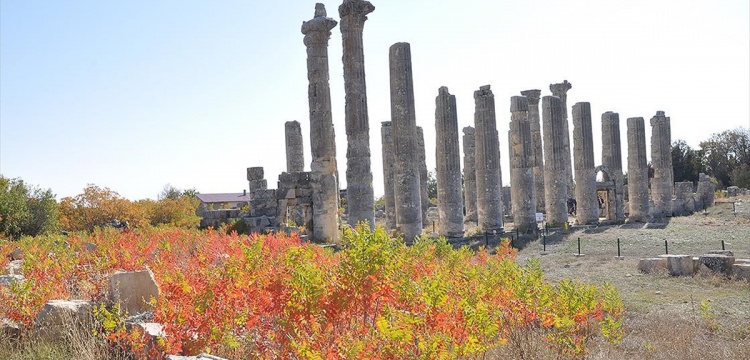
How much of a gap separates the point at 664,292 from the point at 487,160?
60.4ft

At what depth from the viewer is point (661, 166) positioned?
4059cm

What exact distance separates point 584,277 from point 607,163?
24.7 m

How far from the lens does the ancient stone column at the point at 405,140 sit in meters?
26.0

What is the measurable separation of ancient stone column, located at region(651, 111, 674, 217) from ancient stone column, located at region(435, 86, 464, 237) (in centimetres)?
1713

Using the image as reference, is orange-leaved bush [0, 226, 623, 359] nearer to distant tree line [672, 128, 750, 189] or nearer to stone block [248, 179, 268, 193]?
stone block [248, 179, 268, 193]

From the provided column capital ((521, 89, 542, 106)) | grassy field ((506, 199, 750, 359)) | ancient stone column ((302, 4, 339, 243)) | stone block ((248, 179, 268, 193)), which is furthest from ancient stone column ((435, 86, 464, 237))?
column capital ((521, 89, 542, 106))

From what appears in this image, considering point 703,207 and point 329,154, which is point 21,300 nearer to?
point 329,154

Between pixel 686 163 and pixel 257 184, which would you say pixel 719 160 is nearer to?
pixel 686 163

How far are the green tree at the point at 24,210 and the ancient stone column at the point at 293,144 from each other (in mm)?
10913

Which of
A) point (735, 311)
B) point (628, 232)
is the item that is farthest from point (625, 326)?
point (628, 232)

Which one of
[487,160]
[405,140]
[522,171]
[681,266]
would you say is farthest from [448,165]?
[681,266]

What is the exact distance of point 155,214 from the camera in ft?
103

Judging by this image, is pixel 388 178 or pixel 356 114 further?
pixel 388 178

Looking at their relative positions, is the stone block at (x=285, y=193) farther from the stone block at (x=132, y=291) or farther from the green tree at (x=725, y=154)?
the green tree at (x=725, y=154)
